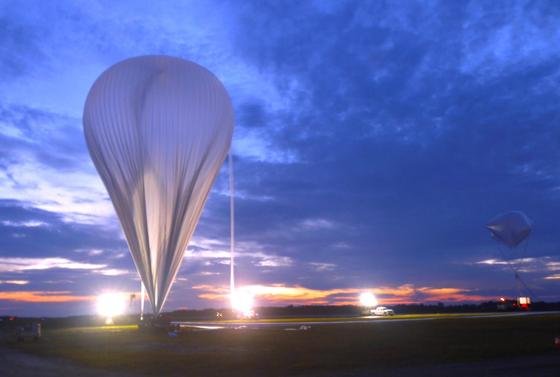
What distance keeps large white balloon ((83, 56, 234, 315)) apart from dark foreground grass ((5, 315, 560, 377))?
3457 mm

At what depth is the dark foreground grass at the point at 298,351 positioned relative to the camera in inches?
864

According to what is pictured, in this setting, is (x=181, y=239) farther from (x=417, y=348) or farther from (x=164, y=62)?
(x=417, y=348)

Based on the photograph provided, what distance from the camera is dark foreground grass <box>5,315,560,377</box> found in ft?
72.0

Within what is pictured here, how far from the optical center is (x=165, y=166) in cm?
2650

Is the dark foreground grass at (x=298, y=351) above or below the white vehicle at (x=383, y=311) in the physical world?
below

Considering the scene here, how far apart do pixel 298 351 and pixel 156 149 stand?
12237 millimetres

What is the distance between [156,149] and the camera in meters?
26.6

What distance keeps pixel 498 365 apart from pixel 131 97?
20.3 metres

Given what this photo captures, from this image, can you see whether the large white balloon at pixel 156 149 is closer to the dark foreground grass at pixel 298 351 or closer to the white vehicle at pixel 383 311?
the dark foreground grass at pixel 298 351

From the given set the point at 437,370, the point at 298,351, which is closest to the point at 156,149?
the point at 298,351

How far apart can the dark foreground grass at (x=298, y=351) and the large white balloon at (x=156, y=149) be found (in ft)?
11.3

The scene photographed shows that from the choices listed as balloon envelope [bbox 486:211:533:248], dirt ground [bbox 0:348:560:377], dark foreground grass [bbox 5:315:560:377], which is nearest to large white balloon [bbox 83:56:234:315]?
dark foreground grass [bbox 5:315:560:377]

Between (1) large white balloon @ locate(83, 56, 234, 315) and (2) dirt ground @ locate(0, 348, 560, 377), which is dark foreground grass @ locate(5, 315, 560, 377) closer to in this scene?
(2) dirt ground @ locate(0, 348, 560, 377)

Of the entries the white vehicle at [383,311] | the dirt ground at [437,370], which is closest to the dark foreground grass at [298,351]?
the dirt ground at [437,370]
